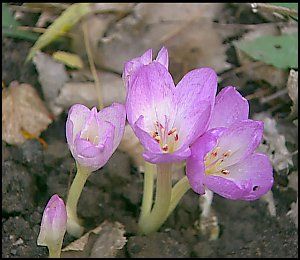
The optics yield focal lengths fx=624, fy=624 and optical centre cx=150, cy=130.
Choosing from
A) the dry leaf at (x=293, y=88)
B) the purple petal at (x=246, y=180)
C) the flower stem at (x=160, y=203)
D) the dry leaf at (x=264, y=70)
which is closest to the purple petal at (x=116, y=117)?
the flower stem at (x=160, y=203)

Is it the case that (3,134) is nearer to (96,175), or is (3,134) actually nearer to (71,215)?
(96,175)

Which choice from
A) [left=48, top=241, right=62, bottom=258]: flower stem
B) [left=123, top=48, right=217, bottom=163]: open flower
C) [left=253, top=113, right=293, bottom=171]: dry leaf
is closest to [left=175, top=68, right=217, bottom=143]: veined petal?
[left=123, top=48, right=217, bottom=163]: open flower

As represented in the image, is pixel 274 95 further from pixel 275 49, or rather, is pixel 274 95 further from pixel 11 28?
pixel 11 28

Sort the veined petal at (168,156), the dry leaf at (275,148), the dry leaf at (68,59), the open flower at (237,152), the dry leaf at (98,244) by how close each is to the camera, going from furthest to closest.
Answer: the dry leaf at (68,59)
the dry leaf at (275,148)
the dry leaf at (98,244)
the open flower at (237,152)
the veined petal at (168,156)

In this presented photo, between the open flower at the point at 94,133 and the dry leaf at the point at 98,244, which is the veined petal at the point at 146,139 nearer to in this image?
the open flower at the point at 94,133

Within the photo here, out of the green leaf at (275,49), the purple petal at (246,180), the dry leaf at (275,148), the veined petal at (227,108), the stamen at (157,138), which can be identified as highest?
the veined petal at (227,108)

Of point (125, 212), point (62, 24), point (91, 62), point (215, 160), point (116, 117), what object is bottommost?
point (125, 212)

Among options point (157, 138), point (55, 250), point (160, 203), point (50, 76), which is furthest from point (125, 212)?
point (50, 76)
